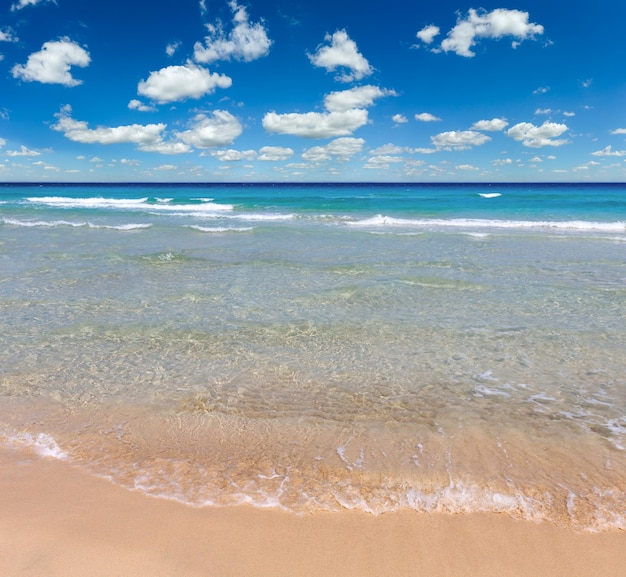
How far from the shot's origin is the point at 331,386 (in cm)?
586

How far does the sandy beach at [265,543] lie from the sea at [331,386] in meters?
0.17

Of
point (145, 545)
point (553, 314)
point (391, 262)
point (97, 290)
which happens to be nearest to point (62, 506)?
point (145, 545)

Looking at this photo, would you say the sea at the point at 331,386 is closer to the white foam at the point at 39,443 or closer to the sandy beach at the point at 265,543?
the white foam at the point at 39,443

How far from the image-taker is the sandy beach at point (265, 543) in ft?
10.1

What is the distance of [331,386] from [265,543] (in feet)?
8.87

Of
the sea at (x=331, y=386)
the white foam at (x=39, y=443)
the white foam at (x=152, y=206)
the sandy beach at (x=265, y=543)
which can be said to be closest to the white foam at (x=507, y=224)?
the sea at (x=331, y=386)

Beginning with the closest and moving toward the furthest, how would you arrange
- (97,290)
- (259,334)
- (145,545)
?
(145,545) → (259,334) → (97,290)

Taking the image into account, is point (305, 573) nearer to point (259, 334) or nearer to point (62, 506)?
point (62, 506)

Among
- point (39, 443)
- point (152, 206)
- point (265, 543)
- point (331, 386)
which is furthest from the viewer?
point (152, 206)

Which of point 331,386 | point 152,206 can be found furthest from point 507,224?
point 152,206

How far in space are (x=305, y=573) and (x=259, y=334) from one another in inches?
192

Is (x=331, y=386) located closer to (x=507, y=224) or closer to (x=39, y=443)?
(x=39, y=443)

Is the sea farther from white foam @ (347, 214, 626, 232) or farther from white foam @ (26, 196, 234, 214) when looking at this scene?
white foam @ (26, 196, 234, 214)

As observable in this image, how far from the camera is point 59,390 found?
18.5ft
